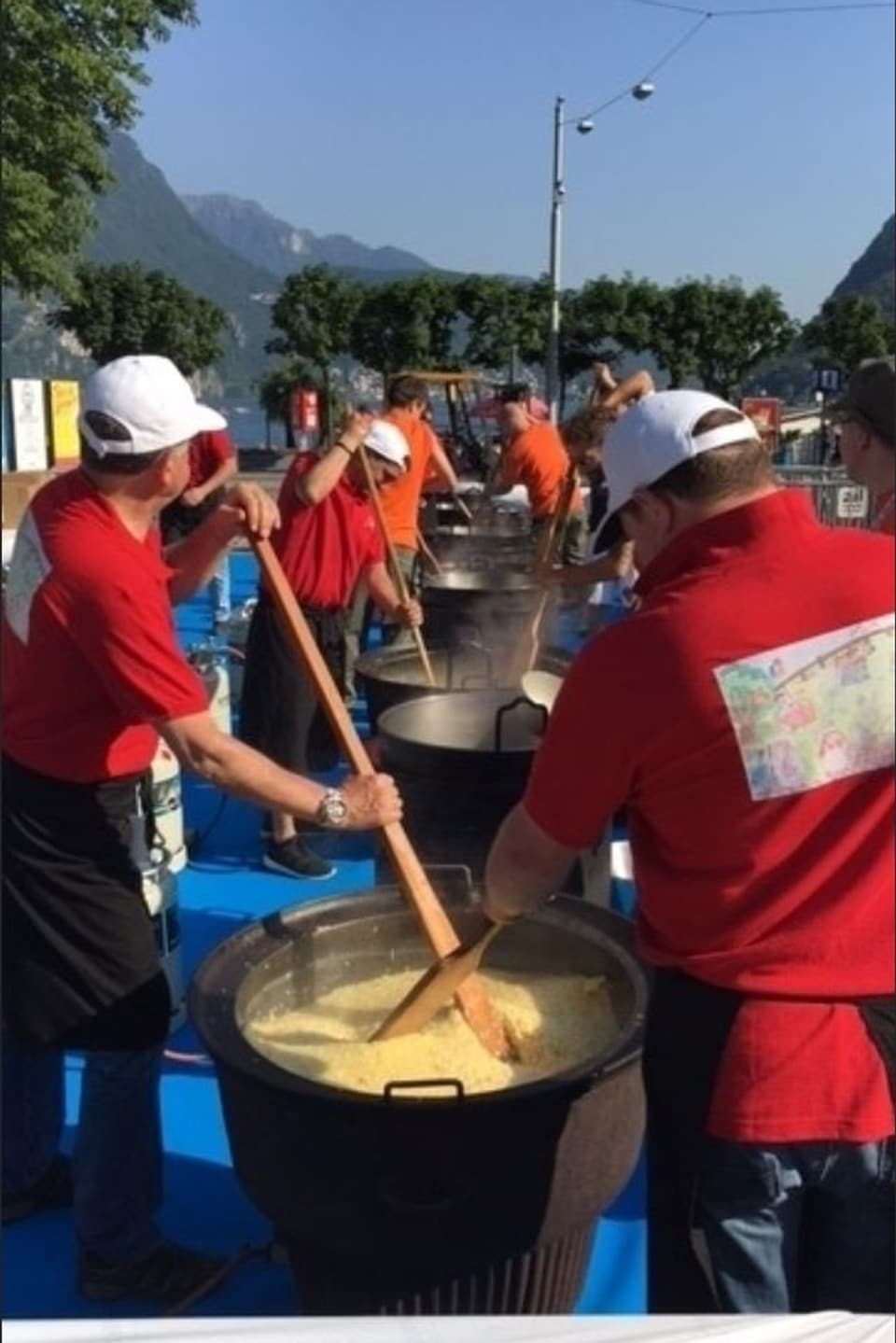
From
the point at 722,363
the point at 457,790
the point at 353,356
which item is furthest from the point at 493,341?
the point at 457,790

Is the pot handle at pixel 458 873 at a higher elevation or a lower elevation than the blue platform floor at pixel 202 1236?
higher

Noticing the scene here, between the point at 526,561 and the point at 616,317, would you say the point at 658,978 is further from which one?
the point at 526,561

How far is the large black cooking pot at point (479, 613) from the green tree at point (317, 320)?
92 cm

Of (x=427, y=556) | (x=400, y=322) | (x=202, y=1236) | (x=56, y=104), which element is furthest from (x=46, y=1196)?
(x=400, y=322)

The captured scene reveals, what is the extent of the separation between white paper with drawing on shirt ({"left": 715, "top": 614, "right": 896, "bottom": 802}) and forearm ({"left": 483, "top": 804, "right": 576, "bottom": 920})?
1.04ft

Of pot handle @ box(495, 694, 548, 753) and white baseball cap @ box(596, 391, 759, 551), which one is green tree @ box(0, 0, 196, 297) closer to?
white baseball cap @ box(596, 391, 759, 551)

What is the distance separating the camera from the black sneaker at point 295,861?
502 centimetres

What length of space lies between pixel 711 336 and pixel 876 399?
7.30 ft

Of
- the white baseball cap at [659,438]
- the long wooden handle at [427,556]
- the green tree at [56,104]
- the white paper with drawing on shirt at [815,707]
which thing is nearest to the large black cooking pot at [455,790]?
the green tree at [56,104]

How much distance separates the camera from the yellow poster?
1768 millimetres

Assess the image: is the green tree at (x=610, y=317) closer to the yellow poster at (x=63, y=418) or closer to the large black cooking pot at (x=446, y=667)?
the large black cooking pot at (x=446, y=667)

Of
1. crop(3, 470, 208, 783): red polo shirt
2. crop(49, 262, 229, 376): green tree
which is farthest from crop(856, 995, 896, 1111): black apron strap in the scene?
crop(49, 262, 229, 376): green tree

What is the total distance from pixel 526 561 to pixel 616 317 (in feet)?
9.50

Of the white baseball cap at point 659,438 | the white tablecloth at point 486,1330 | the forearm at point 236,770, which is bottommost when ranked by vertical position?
the white tablecloth at point 486,1330
